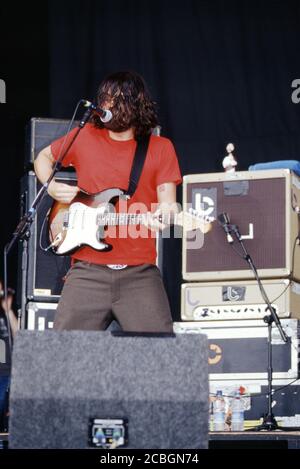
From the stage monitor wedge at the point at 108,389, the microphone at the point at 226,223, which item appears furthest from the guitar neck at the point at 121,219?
the microphone at the point at 226,223

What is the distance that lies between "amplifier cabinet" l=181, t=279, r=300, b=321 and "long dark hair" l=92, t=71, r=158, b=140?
1897mm

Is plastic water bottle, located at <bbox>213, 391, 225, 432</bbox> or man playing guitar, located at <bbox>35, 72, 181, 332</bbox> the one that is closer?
man playing guitar, located at <bbox>35, 72, 181, 332</bbox>

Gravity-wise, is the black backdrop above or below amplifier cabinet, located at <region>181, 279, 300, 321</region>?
above

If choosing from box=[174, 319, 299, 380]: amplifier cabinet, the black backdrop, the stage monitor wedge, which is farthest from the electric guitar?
the black backdrop

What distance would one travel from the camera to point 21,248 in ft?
18.8

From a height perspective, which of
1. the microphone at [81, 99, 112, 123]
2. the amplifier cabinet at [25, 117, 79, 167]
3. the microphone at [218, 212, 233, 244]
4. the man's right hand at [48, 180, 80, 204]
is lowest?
Answer: the man's right hand at [48, 180, 80, 204]

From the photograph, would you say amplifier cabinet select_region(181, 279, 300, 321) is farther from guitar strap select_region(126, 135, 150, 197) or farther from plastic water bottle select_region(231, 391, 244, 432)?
guitar strap select_region(126, 135, 150, 197)

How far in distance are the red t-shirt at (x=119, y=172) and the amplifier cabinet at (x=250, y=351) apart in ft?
5.95

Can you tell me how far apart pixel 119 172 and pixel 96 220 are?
0.24 metres

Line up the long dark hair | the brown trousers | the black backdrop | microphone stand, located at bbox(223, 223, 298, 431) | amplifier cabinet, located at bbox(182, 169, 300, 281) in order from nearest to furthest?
the brown trousers
the long dark hair
microphone stand, located at bbox(223, 223, 298, 431)
amplifier cabinet, located at bbox(182, 169, 300, 281)
the black backdrop

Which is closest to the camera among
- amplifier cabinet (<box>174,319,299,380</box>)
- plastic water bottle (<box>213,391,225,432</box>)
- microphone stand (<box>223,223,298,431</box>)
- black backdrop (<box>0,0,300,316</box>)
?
microphone stand (<box>223,223,298,431</box>)

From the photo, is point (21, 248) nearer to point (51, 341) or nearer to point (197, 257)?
point (197, 257)

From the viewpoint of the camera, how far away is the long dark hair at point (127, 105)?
12.7 ft

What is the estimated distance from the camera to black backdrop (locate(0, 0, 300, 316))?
21.2 feet
